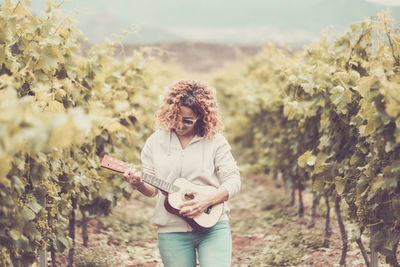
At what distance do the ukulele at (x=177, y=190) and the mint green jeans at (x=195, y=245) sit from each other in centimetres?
9

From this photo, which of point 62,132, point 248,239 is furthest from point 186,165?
point 248,239

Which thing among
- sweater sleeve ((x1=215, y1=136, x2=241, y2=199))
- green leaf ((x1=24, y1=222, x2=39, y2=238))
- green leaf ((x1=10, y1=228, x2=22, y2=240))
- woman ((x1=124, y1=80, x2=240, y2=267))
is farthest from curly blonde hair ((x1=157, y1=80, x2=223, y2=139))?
green leaf ((x1=10, y1=228, x2=22, y2=240))

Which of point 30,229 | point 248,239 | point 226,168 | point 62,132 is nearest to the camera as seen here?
point 62,132

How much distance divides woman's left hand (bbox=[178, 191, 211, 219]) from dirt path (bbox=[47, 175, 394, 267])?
193 centimetres

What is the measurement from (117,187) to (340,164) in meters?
2.48

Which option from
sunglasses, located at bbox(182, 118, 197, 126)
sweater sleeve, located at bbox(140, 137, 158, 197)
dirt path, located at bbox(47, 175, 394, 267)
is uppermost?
sunglasses, located at bbox(182, 118, 197, 126)

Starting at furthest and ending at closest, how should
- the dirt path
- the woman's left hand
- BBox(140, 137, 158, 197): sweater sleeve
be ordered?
the dirt path, BBox(140, 137, 158, 197): sweater sleeve, the woman's left hand

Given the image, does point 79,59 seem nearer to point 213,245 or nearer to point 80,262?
point 80,262

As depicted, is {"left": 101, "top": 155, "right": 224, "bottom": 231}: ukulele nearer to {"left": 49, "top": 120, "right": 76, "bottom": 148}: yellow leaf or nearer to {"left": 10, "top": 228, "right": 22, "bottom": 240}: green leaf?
{"left": 10, "top": 228, "right": 22, "bottom": 240}: green leaf

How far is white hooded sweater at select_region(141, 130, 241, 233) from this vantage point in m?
3.22

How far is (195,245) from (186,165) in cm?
56

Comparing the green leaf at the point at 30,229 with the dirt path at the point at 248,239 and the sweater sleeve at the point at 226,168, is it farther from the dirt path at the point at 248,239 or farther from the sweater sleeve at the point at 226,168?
the dirt path at the point at 248,239

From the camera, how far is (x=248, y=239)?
607 cm

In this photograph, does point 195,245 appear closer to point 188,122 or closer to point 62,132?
point 188,122
